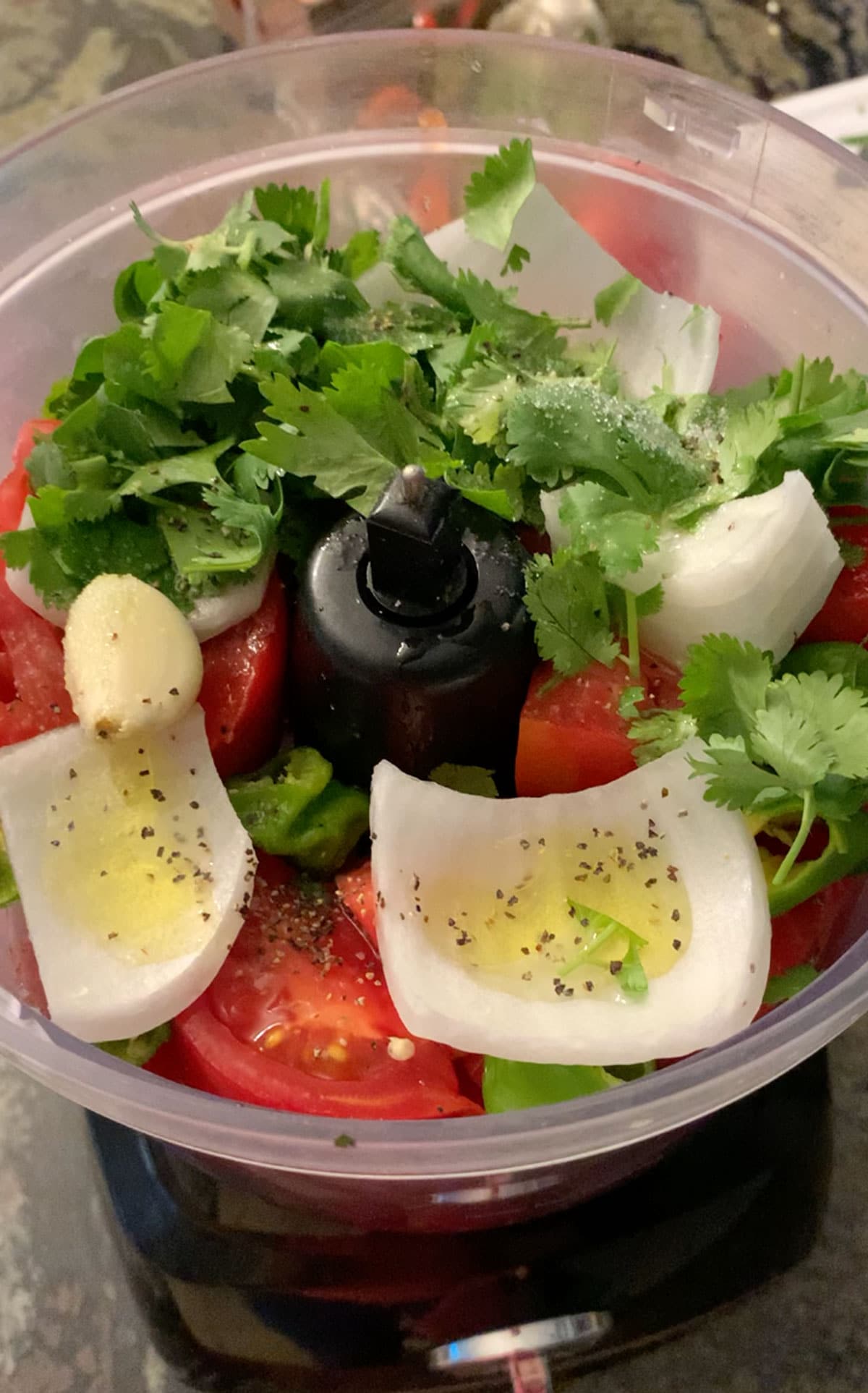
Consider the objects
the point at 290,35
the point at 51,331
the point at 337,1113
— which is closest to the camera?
the point at 337,1113

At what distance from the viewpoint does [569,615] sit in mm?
774

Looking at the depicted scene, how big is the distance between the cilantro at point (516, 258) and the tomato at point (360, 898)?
21.4 inches

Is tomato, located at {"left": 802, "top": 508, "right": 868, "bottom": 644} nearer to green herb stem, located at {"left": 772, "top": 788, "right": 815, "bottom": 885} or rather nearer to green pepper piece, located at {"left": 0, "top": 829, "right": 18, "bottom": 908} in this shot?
green herb stem, located at {"left": 772, "top": 788, "right": 815, "bottom": 885}

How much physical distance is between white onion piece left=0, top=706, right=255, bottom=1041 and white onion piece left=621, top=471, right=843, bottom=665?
13.0 inches

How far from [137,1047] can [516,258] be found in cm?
72

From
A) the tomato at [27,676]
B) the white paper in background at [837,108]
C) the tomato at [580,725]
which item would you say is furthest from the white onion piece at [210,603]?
the white paper in background at [837,108]

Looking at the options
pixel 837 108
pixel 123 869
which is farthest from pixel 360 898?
pixel 837 108

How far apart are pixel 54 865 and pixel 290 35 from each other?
1211mm

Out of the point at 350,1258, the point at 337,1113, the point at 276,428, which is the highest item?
the point at 276,428

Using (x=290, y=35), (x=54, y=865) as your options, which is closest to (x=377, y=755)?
(x=54, y=865)

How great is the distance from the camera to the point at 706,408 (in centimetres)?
91

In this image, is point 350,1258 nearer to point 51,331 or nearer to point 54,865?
point 54,865

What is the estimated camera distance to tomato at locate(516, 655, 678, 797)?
774mm

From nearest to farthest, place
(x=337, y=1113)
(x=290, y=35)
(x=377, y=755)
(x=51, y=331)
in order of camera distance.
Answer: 1. (x=337, y=1113)
2. (x=377, y=755)
3. (x=51, y=331)
4. (x=290, y=35)
